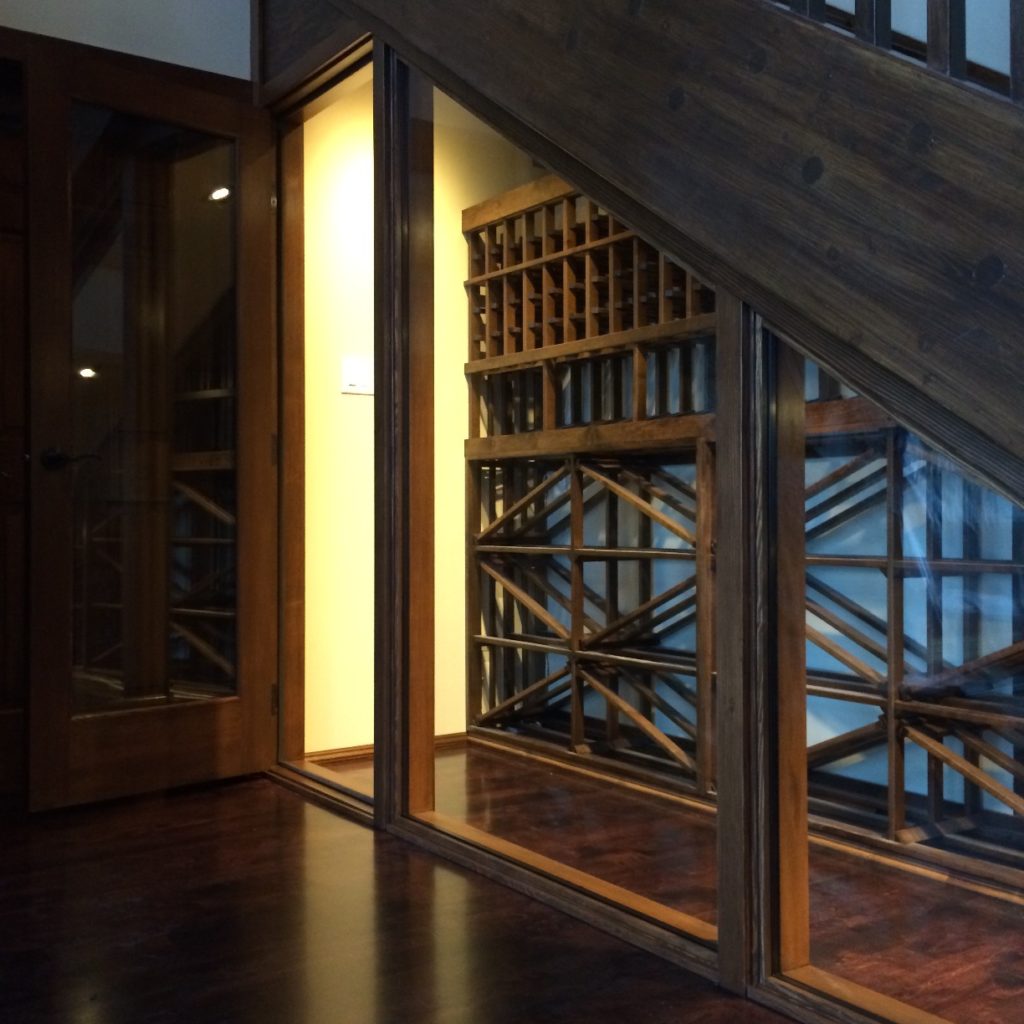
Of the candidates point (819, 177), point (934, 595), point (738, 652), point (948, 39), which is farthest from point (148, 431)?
point (948, 39)

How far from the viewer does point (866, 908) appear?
188cm

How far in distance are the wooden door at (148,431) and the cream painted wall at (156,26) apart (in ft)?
0.45

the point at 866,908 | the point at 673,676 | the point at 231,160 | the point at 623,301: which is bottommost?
the point at 866,908

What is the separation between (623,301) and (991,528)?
1.91 meters

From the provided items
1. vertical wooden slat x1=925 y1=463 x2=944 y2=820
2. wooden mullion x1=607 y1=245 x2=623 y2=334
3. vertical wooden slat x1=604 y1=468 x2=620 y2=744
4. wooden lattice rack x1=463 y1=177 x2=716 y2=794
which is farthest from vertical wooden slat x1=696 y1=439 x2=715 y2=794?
vertical wooden slat x1=925 y1=463 x2=944 y2=820

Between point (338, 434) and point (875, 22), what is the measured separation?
96.0 inches

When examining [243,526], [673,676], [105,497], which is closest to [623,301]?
[673,676]

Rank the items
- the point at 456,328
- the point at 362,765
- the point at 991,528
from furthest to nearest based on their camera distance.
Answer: the point at 456,328 < the point at 362,765 < the point at 991,528

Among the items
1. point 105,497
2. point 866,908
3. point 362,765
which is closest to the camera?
point 866,908

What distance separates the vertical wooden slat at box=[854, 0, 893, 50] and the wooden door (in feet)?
7.37

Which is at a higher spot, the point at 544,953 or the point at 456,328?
the point at 456,328

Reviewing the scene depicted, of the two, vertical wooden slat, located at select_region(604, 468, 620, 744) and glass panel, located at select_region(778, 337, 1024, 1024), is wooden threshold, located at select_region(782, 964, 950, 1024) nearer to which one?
glass panel, located at select_region(778, 337, 1024, 1024)

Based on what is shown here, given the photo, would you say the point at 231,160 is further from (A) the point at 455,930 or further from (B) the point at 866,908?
(B) the point at 866,908

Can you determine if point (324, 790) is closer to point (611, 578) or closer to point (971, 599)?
point (611, 578)
